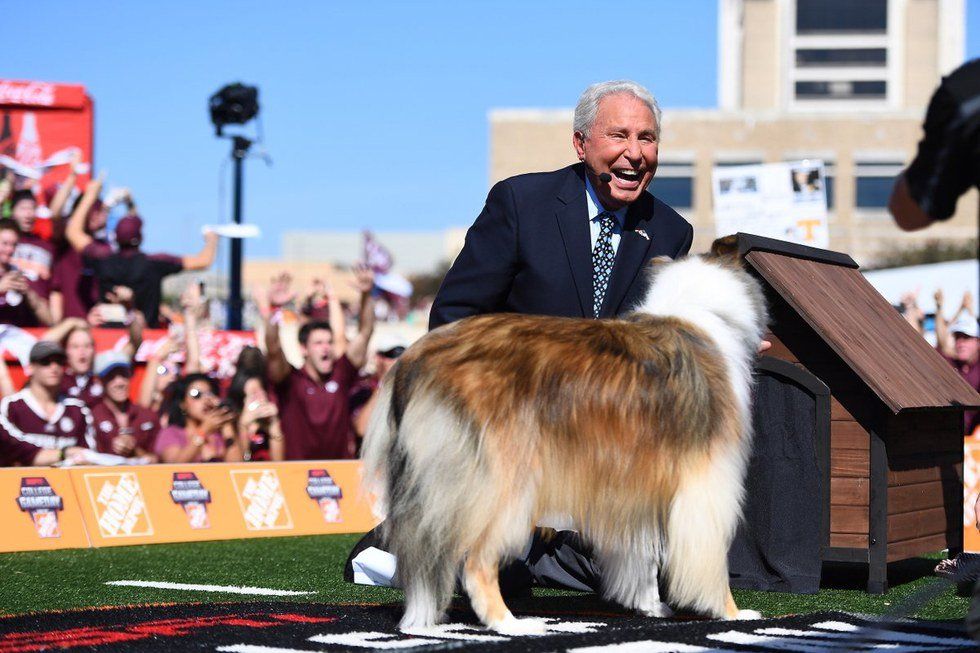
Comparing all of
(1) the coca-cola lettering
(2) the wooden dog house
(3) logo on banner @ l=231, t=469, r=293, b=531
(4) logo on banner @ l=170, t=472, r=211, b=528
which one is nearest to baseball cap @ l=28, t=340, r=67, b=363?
(4) logo on banner @ l=170, t=472, r=211, b=528

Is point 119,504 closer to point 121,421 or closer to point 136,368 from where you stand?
point 121,421

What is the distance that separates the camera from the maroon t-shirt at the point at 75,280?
41.9ft

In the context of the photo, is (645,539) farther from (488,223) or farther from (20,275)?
(20,275)

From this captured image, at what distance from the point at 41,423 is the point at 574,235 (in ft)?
17.5

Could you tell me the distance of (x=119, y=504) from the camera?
30.5 ft

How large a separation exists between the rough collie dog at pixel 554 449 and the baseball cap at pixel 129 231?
8610mm

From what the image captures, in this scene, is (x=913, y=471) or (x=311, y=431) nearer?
(x=913, y=471)

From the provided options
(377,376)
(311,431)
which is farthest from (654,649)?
(377,376)

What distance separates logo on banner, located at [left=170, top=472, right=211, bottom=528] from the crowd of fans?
0.51 meters

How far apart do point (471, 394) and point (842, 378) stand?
2.72m

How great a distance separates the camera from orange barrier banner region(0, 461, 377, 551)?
355 inches

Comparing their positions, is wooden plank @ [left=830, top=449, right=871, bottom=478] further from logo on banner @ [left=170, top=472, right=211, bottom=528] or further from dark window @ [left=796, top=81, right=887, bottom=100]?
dark window @ [left=796, top=81, right=887, bottom=100]

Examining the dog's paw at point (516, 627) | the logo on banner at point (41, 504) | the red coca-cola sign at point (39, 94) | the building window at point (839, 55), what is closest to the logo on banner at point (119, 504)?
the logo on banner at point (41, 504)

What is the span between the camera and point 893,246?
76.6m
